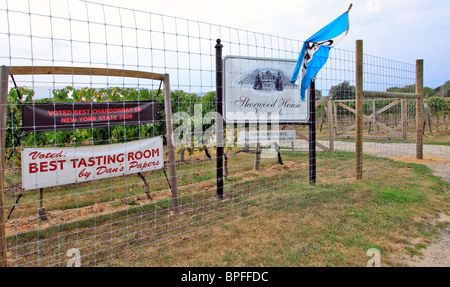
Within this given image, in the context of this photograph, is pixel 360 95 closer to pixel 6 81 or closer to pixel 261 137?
pixel 261 137

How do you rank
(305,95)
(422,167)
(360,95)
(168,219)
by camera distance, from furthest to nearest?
(422,167)
(360,95)
(305,95)
(168,219)

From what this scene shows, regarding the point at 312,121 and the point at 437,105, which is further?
the point at 437,105

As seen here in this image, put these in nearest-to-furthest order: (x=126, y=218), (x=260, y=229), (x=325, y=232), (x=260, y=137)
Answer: (x=325, y=232) < (x=260, y=229) < (x=126, y=218) < (x=260, y=137)

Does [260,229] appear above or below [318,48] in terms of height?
below

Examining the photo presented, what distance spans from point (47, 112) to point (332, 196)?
4.95 metres

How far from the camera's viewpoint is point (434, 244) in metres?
3.80

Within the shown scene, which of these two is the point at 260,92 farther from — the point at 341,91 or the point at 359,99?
the point at 359,99

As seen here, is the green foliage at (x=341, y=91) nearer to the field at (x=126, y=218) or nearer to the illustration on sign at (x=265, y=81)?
the illustration on sign at (x=265, y=81)

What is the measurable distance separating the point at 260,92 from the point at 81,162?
10.7ft

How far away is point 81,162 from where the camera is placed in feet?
12.5

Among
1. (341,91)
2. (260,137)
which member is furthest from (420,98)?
(260,137)

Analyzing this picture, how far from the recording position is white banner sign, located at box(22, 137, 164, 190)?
11.7 ft

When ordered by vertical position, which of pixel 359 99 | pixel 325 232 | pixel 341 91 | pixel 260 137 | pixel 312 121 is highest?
pixel 341 91
